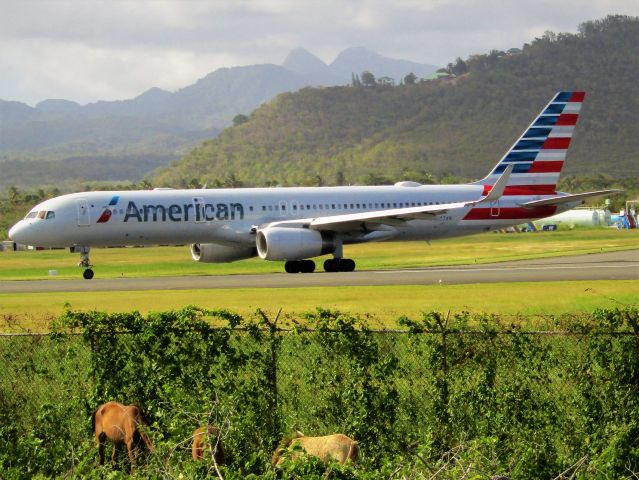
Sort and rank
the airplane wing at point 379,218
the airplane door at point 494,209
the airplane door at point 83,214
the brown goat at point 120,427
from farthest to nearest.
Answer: the airplane door at point 494,209 < the airplane door at point 83,214 < the airplane wing at point 379,218 < the brown goat at point 120,427

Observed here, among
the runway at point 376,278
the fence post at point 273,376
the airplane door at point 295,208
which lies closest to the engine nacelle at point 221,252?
the airplane door at point 295,208

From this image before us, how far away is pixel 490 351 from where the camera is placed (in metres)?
17.5

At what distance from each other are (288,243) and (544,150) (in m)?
17.0

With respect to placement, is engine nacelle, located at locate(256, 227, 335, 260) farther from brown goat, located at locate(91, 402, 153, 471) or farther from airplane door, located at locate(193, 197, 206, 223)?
brown goat, located at locate(91, 402, 153, 471)

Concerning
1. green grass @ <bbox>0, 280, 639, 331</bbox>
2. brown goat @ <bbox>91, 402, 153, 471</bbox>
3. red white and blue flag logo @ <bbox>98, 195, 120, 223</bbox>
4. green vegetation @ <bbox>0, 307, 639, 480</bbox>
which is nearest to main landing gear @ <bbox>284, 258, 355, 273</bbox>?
red white and blue flag logo @ <bbox>98, 195, 120, 223</bbox>

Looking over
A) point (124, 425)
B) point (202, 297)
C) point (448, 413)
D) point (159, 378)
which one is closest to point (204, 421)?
point (124, 425)

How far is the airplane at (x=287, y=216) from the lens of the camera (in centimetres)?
4384

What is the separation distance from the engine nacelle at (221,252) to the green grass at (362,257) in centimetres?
65

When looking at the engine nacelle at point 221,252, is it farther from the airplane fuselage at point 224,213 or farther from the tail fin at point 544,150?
the tail fin at point 544,150

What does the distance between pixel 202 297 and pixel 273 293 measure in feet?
7.91

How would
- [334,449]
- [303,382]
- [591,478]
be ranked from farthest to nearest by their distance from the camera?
[303,382] → [334,449] → [591,478]

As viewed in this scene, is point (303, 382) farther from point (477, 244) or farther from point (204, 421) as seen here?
point (477, 244)

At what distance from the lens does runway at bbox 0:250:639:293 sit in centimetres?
3775

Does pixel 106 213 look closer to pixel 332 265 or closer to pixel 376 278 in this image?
pixel 332 265
